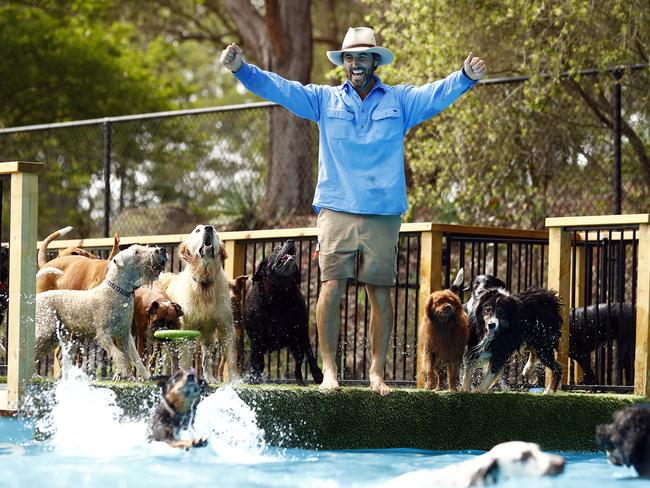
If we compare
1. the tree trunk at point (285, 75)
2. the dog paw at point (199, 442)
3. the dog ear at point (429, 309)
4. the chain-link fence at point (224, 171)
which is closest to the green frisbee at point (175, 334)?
the dog paw at point (199, 442)

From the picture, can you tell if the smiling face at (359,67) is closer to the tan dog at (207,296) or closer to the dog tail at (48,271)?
the tan dog at (207,296)

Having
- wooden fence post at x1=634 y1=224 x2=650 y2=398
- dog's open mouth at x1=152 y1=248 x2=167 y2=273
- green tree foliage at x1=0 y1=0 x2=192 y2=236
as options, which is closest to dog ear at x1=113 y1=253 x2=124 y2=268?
dog's open mouth at x1=152 y1=248 x2=167 y2=273

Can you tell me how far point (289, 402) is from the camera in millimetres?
7586

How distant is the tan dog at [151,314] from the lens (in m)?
8.54

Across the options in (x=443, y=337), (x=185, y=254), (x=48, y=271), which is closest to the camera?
(x=443, y=337)

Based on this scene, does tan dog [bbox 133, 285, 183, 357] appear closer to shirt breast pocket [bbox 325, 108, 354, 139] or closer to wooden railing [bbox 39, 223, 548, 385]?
wooden railing [bbox 39, 223, 548, 385]

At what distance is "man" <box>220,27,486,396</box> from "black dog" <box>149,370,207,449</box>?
1.25 meters

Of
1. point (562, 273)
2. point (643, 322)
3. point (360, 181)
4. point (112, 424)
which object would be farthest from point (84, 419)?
point (643, 322)

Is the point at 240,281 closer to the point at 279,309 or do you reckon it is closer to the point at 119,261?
the point at 279,309

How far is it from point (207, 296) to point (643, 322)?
314 centimetres

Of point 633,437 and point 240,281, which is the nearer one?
point 633,437

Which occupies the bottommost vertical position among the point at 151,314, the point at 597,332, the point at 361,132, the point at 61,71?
the point at 597,332

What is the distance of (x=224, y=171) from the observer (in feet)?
64.9

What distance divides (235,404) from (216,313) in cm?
120
